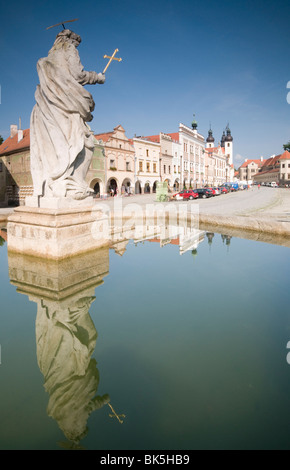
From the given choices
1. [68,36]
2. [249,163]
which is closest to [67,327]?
[68,36]

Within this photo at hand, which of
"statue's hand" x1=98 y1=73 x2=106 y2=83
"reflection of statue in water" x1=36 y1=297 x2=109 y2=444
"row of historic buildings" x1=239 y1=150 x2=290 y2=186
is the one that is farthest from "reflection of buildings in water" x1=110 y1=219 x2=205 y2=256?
"row of historic buildings" x1=239 y1=150 x2=290 y2=186

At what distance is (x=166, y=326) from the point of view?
2.80 metres

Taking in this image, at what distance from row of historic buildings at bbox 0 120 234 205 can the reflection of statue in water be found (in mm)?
25170

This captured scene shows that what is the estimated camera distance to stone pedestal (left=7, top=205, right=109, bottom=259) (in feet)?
15.4

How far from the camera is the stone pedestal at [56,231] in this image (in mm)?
4695

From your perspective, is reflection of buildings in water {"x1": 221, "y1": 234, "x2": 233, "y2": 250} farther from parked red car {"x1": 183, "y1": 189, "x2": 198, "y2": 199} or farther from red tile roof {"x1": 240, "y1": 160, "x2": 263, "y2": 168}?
red tile roof {"x1": 240, "y1": 160, "x2": 263, "y2": 168}

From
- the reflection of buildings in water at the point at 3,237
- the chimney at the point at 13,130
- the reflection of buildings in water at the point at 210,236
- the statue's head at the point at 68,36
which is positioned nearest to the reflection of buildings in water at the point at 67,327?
the reflection of buildings in water at the point at 210,236

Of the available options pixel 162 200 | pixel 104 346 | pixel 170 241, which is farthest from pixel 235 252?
pixel 162 200

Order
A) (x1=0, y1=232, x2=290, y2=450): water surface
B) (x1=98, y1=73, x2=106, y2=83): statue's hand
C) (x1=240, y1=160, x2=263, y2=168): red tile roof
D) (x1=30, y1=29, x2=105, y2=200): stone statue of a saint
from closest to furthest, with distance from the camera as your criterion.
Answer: (x1=0, y1=232, x2=290, y2=450): water surface, (x1=30, y1=29, x2=105, y2=200): stone statue of a saint, (x1=98, y1=73, x2=106, y2=83): statue's hand, (x1=240, y1=160, x2=263, y2=168): red tile roof

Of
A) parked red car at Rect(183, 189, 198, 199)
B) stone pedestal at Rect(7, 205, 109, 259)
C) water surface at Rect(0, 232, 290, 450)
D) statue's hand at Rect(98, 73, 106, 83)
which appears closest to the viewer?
water surface at Rect(0, 232, 290, 450)

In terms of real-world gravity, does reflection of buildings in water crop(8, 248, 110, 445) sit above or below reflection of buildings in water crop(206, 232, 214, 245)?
below

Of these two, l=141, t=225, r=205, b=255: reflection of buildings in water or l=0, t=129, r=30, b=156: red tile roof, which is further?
l=0, t=129, r=30, b=156: red tile roof

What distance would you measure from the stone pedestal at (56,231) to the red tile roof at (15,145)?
24.0 m

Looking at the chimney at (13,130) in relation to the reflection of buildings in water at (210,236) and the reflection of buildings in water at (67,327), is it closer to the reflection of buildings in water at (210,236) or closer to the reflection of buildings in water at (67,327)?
the reflection of buildings in water at (210,236)
